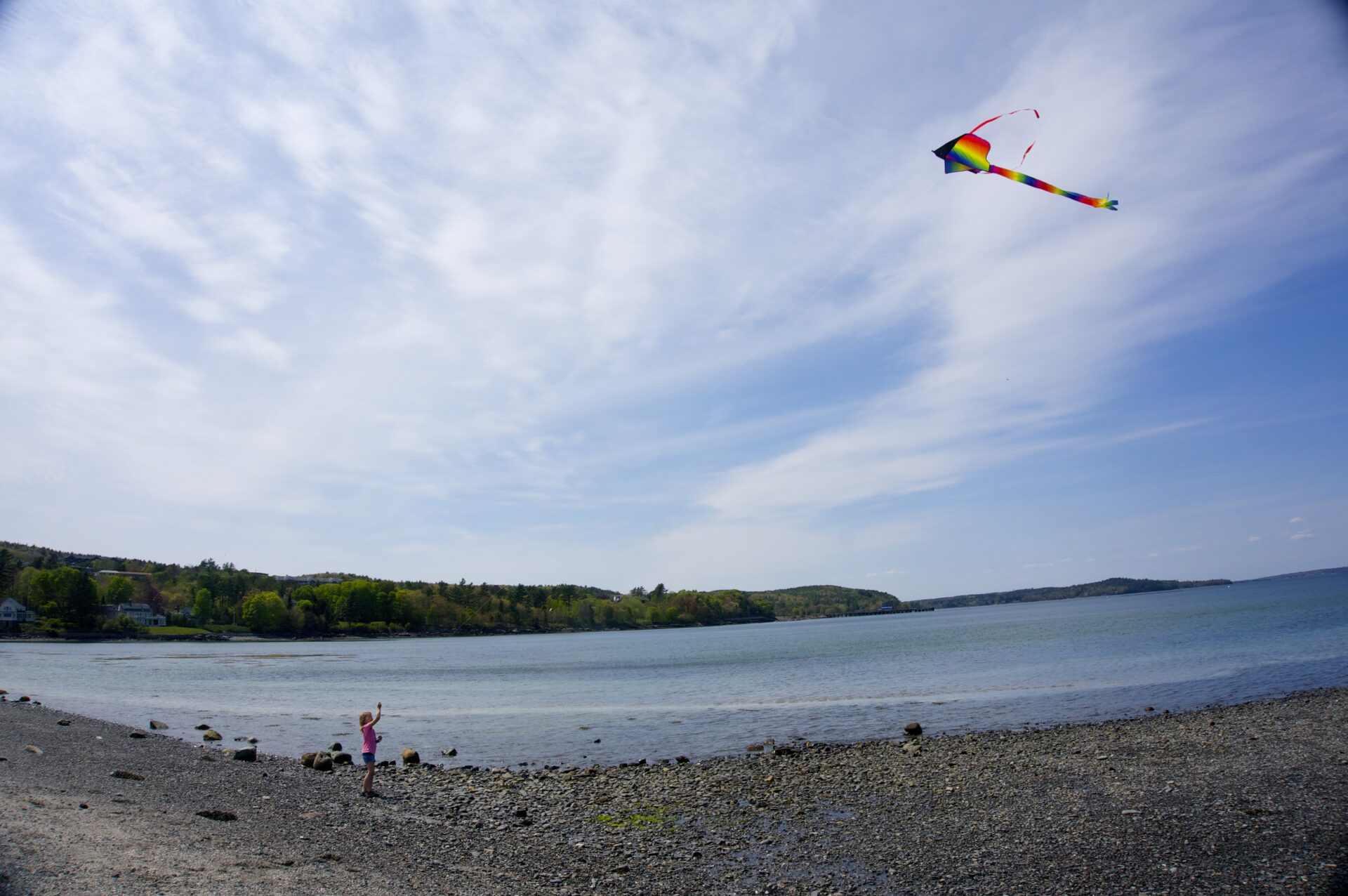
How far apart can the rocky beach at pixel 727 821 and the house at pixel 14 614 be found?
167 meters

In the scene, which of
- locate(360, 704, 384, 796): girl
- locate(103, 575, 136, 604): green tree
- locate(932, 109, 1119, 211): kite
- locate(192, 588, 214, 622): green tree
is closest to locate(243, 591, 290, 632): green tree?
locate(192, 588, 214, 622): green tree

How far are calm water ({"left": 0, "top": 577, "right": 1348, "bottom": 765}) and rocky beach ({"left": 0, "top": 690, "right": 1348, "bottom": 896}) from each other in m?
5.43

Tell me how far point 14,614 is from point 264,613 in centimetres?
4461

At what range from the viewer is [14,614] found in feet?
482

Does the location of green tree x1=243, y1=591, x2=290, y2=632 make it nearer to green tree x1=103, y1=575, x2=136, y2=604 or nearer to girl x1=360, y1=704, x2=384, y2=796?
green tree x1=103, y1=575, x2=136, y2=604

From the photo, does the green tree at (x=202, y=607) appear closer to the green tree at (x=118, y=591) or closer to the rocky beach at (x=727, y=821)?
the green tree at (x=118, y=591)

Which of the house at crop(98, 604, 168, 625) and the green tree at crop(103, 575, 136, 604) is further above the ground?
the green tree at crop(103, 575, 136, 604)

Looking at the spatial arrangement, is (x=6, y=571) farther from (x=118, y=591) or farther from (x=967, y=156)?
(x=967, y=156)

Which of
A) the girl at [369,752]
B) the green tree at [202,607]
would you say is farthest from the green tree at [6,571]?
the girl at [369,752]

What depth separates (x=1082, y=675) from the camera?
139 ft

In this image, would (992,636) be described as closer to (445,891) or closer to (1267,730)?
(1267,730)

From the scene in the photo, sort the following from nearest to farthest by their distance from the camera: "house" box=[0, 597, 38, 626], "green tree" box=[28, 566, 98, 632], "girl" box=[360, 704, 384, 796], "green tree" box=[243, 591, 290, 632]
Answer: "girl" box=[360, 704, 384, 796]
"green tree" box=[28, 566, 98, 632]
"house" box=[0, 597, 38, 626]
"green tree" box=[243, 591, 290, 632]

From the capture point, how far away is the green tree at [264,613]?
170 m

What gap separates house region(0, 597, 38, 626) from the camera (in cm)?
14452
